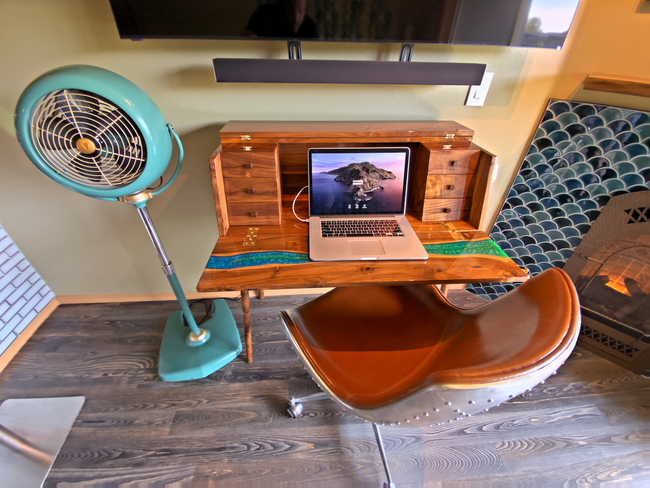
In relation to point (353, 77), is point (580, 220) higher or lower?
lower

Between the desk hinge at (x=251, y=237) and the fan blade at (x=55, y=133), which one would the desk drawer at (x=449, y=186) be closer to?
the desk hinge at (x=251, y=237)

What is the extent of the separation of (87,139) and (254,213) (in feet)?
1.81

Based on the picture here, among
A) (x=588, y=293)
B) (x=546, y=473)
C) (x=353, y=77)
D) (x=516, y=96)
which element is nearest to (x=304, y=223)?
(x=353, y=77)

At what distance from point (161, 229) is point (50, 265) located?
2.17ft

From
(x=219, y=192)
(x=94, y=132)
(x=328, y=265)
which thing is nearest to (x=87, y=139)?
(x=94, y=132)

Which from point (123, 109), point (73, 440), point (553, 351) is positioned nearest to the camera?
point (553, 351)

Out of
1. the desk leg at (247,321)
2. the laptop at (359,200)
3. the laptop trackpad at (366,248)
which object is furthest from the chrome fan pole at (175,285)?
the laptop trackpad at (366,248)

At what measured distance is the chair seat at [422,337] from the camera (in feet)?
1.73

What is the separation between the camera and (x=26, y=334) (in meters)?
1.56

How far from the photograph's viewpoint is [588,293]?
4.89 feet

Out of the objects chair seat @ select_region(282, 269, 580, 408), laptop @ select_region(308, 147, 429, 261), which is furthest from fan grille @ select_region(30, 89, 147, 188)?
chair seat @ select_region(282, 269, 580, 408)

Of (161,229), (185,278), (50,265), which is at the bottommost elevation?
(185,278)

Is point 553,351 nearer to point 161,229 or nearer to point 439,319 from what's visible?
point 439,319

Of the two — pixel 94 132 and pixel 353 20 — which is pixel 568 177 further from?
pixel 94 132
